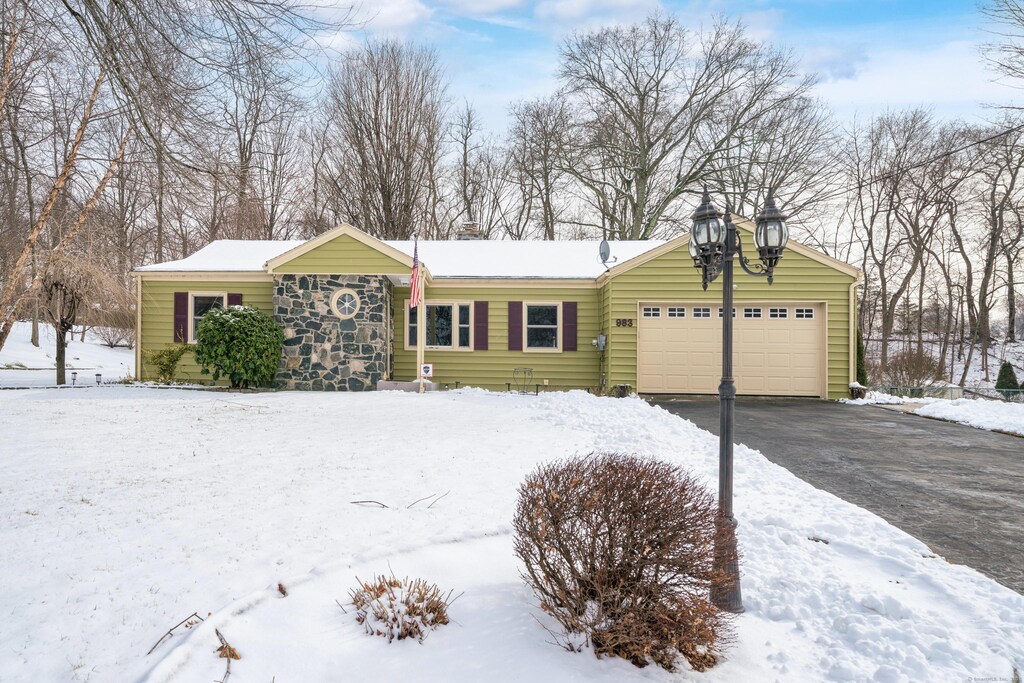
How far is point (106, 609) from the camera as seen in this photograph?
101 inches

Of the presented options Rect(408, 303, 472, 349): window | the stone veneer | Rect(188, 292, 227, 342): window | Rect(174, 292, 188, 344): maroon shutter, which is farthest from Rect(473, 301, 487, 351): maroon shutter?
Rect(174, 292, 188, 344): maroon shutter

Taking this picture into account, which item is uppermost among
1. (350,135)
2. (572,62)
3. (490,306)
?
(572,62)

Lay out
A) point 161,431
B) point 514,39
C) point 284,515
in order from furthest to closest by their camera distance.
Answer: point 514,39 → point 161,431 → point 284,515

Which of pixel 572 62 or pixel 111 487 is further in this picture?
pixel 572 62

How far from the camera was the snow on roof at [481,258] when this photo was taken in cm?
1319

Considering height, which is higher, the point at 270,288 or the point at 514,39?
the point at 514,39

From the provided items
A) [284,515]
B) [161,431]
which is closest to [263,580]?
[284,515]

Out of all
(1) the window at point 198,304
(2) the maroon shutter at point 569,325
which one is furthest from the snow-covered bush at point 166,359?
(2) the maroon shutter at point 569,325

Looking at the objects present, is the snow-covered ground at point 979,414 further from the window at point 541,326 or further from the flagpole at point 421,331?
the flagpole at point 421,331

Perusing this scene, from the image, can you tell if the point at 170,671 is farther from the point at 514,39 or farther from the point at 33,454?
the point at 514,39

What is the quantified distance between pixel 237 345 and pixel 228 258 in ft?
13.1

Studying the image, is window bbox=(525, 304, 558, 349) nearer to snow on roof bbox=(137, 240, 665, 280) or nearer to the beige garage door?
snow on roof bbox=(137, 240, 665, 280)

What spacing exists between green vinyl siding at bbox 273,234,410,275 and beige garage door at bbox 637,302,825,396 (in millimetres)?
6179

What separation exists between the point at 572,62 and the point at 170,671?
2507cm
